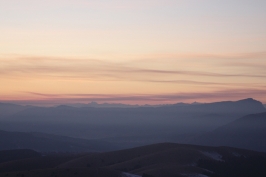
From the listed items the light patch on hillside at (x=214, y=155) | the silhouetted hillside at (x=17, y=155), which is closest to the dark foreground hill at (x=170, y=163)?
the light patch on hillside at (x=214, y=155)

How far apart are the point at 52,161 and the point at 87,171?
31.3 meters

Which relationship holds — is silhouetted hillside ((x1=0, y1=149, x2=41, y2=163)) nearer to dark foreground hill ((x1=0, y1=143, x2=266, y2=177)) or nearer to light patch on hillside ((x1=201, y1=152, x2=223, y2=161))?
dark foreground hill ((x1=0, y1=143, x2=266, y2=177))

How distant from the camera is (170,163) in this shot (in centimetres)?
7406

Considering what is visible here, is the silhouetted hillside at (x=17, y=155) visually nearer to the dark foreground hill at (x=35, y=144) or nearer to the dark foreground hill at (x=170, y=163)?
the dark foreground hill at (x=170, y=163)

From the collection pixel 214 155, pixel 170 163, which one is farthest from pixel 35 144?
pixel 170 163

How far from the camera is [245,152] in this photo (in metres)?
93.4

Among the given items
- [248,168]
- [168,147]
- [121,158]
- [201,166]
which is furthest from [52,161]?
[248,168]

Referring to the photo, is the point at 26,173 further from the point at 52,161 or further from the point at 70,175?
the point at 52,161

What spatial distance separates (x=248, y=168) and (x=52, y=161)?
36.6 m

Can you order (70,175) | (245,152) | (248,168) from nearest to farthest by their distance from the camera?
(70,175)
(248,168)
(245,152)

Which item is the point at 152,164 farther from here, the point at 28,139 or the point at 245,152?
the point at 28,139

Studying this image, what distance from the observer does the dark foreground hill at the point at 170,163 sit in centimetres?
6688

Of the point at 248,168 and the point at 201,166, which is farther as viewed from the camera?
the point at 248,168

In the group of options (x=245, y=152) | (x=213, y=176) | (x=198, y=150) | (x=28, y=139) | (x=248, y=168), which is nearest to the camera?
(x=213, y=176)
